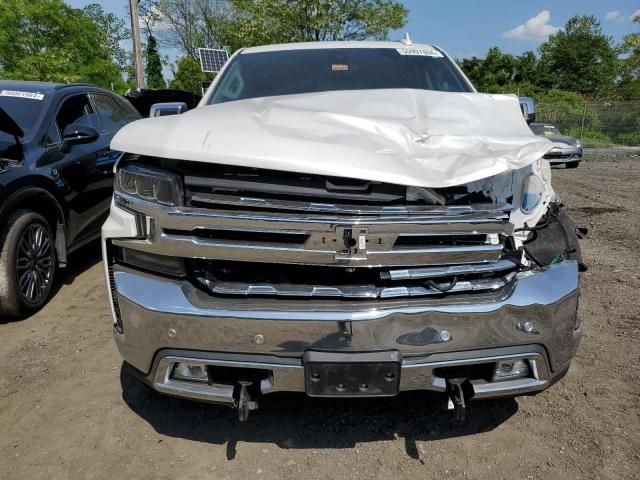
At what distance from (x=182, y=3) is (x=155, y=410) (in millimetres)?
45690

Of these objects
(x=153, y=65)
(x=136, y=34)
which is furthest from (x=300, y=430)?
(x=153, y=65)

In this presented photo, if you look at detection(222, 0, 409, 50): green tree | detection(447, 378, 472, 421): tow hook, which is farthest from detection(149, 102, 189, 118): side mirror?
detection(222, 0, 409, 50): green tree

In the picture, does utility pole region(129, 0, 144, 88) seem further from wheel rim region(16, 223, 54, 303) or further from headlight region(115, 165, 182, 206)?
headlight region(115, 165, 182, 206)

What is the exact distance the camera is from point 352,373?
5.86 feet

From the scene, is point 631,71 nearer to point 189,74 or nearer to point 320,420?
point 189,74

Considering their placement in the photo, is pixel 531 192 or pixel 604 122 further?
pixel 604 122

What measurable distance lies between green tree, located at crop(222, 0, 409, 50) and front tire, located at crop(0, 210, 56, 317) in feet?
56.7

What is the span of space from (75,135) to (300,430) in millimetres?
3394

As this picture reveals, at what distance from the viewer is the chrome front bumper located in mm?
1780

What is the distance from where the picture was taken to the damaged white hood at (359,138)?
178cm

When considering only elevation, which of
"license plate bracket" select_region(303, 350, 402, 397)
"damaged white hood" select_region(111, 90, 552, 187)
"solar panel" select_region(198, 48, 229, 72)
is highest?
"solar panel" select_region(198, 48, 229, 72)

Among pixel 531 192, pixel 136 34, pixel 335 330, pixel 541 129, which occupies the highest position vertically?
pixel 136 34

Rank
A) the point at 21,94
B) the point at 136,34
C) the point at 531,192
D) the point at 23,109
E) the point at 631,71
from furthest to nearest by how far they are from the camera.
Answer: the point at 631,71 → the point at 136,34 → the point at 21,94 → the point at 23,109 → the point at 531,192

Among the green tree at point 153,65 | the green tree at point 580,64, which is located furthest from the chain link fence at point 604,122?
the green tree at point 153,65
